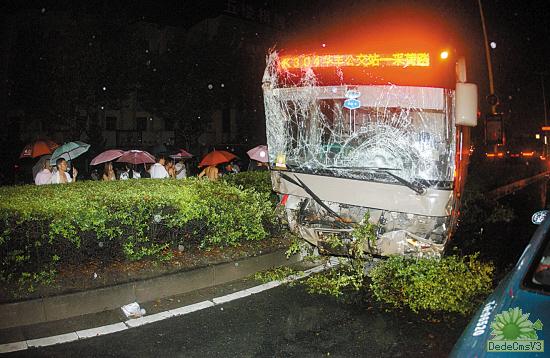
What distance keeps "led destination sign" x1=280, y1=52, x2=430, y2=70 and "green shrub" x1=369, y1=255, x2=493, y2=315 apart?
A: 8.40 feet

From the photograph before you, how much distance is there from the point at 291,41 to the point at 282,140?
62.2 inches

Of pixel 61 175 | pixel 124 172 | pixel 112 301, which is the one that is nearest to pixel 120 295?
pixel 112 301

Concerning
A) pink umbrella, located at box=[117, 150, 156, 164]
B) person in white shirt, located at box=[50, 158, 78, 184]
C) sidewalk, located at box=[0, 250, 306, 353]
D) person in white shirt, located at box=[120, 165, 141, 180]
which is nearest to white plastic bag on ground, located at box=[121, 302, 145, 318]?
sidewalk, located at box=[0, 250, 306, 353]

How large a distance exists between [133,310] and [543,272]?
4.04m

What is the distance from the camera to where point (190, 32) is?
36406 millimetres

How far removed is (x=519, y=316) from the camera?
2504mm

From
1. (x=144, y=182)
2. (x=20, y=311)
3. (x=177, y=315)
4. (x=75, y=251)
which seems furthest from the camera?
(x=144, y=182)

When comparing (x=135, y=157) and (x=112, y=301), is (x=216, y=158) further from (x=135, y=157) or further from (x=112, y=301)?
(x=112, y=301)

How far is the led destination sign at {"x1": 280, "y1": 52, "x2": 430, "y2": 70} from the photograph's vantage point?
227 inches

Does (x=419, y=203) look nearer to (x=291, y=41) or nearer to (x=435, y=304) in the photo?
(x=435, y=304)

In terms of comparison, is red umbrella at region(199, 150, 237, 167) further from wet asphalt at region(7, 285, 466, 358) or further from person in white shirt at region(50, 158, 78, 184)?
wet asphalt at region(7, 285, 466, 358)

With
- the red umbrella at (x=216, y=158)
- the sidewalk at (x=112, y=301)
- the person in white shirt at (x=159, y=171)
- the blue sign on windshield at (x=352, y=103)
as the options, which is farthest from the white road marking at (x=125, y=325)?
the red umbrella at (x=216, y=158)

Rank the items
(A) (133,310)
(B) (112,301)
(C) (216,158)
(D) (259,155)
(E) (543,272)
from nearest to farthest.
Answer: (E) (543,272)
(A) (133,310)
(B) (112,301)
(C) (216,158)
(D) (259,155)

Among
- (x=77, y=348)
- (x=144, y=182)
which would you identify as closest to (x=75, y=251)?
(x=77, y=348)
